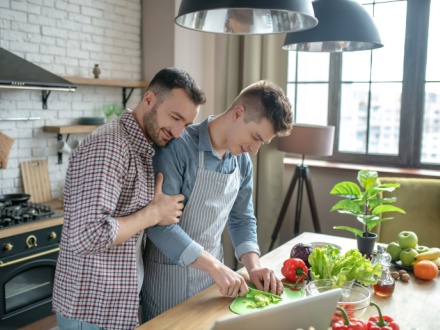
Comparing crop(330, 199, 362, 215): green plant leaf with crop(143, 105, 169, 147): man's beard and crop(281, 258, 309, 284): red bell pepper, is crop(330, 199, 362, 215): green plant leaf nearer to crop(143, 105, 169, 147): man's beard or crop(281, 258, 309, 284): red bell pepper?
crop(281, 258, 309, 284): red bell pepper

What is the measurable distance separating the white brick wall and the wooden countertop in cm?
225

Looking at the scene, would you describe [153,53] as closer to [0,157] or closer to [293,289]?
[0,157]

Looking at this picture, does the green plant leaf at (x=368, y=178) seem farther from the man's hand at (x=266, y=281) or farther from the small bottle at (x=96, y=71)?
the small bottle at (x=96, y=71)

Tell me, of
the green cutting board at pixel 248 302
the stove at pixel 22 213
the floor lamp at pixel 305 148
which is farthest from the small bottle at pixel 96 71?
the green cutting board at pixel 248 302

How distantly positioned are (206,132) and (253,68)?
2.33m

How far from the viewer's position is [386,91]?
151 inches

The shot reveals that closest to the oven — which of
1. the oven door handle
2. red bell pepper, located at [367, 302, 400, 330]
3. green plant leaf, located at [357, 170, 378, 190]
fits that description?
the oven door handle

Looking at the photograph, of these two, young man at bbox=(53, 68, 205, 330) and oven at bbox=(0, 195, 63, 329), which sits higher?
young man at bbox=(53, 68, 205, 330)

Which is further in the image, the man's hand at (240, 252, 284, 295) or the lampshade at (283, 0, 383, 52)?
the lampshade at (283, 0, 383, 52)

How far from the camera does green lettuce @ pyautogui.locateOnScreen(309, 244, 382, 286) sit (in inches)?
60.2

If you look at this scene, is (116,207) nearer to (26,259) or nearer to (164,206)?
(164,206)

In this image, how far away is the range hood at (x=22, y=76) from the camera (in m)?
2.83

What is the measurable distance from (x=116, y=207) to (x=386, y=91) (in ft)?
9.81

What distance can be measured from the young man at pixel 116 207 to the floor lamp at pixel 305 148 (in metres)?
2.00
